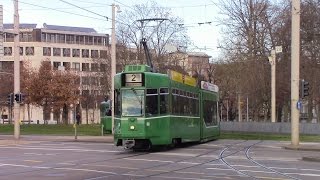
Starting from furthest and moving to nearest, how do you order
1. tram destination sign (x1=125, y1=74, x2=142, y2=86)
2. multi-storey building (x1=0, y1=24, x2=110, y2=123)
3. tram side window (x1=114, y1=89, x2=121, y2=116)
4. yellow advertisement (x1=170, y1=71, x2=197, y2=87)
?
multi-storey building (x1=0, y1=24, x2=110, y2=123) < yellow advertisement (x1=170, y1=71, x2=197, y2=87) < tram side window (x1=114, y1=89, x2=121, y2=116) < tram destination sign (x1=125, y1=74, x2=142, y2=86)

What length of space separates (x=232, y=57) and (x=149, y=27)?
32.1 feet

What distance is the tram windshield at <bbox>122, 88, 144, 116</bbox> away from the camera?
24734 mm

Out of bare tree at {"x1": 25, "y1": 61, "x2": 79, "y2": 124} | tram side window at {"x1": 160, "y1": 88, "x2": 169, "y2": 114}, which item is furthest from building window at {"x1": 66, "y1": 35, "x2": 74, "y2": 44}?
tram side window at {"x1": 160, "y1": 88, "x2": 169, "y2": 114}

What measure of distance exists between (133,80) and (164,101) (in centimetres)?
177

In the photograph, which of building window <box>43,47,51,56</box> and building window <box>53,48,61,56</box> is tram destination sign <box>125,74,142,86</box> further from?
building window <box>53,48,61,56</box>

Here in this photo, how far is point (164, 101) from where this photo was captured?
83.5 feet

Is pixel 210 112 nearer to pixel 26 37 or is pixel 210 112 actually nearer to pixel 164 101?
pixel 164 101

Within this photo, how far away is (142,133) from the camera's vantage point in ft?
80.5

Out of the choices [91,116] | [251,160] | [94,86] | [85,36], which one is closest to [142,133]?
[251,160]

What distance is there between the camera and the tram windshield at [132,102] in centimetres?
2473

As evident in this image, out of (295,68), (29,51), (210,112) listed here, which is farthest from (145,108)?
(29,51)

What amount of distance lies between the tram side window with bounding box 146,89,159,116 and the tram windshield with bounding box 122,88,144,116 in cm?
27

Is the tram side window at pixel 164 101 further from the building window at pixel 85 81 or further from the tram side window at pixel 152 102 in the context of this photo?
the building window at pixel 85 81

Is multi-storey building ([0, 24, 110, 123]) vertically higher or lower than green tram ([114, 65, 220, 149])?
higher
